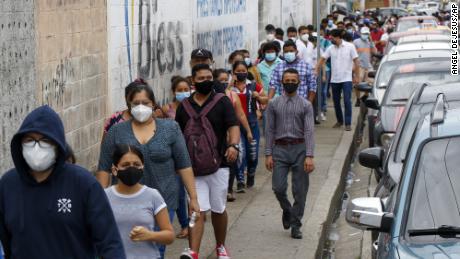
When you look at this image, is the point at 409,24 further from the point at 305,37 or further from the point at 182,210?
the point at 182,210

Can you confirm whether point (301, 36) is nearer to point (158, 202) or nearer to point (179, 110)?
point (179, 110)

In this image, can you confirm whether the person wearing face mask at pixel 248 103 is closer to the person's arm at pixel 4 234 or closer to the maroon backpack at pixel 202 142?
the maroon backpack at pixel 202 142

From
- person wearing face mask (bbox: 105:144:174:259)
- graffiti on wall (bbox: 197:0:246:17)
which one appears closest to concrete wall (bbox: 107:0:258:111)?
graffiti on wall (bbox: 197:0:246:17)

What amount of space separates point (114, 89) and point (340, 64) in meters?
8.21

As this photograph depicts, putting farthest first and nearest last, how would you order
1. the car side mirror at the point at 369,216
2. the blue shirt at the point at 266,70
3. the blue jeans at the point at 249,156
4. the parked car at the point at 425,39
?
the parked car at the point at 425,39, the blue shirt at the point at 266,70, the blue jeans at the point at 249,156, the car side mirror at the point at 369,216

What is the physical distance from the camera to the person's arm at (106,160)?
786 centimetres

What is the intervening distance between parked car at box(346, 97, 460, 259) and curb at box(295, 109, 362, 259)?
351 centimetres

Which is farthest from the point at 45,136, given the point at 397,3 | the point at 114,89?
the point at 397,3

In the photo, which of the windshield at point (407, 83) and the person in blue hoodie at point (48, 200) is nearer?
the person in blue hoodie at point (48, 200)

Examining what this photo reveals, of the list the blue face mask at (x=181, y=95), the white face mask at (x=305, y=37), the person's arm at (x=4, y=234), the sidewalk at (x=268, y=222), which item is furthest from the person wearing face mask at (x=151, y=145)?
the white face mask at (x=305, y=37)

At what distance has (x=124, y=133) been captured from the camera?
7957 mm

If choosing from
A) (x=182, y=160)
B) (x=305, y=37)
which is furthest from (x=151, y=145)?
(x=305, y=37)

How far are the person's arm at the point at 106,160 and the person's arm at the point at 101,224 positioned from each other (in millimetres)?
2269

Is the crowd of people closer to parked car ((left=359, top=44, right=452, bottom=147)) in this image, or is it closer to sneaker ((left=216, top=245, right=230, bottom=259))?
sneaker ((left=216, top=245, right=230, bottom=259))
